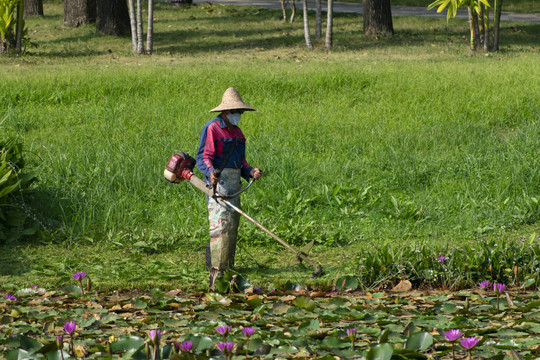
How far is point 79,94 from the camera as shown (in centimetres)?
1153

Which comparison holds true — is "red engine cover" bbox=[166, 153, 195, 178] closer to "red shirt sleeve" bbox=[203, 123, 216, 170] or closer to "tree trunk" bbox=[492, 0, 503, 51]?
"red shirt sleeve" bbox=[203, 123, 216, 170]

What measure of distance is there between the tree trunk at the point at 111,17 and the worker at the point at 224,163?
48.2 ft

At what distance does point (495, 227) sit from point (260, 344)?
12.5ft

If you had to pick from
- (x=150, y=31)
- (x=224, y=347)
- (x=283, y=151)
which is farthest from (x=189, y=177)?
(x=150, y=31)

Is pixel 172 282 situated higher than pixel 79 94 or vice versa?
pixel 79 94

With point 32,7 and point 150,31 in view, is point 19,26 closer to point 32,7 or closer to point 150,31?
point 150,31

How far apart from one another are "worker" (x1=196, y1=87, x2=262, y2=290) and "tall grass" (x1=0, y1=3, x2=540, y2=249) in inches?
48.9

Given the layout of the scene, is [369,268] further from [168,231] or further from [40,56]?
[40,56]

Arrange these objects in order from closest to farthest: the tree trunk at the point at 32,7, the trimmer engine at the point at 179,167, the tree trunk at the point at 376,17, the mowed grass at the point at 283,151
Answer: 1. the trimmer engine at the point at 179,167
2. the mowed grass at the point at 283,151
3. the tree trunk at the point at 376,17
4. the tree trunk at the point at 32,7

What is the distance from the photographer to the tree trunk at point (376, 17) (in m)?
18.8

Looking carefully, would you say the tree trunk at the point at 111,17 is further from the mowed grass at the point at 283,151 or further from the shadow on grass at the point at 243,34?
the mowed grass at the point at 283,151

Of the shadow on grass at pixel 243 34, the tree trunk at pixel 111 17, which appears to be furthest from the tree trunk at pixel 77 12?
the tree trunk at pixel 111 17

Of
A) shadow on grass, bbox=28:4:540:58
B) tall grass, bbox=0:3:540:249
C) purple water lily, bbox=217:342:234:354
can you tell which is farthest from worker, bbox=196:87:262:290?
shadow on grass, bbox=28:4:540:58

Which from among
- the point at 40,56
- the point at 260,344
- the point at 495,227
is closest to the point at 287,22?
the point at 40,56
